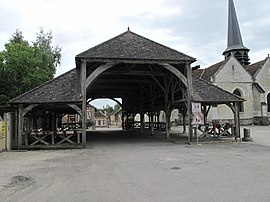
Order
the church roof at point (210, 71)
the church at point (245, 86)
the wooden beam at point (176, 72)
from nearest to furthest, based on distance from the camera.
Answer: the wooden beam at point (176, 72), the church at point (245, 86), the church roof at point (210, 71)

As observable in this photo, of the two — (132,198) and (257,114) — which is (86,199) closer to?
(132,198)

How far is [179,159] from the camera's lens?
35.3ft

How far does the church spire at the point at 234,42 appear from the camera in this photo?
5203 centimetres

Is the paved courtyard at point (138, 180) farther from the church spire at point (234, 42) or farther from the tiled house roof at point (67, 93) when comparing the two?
the church spire at point (234, 42)

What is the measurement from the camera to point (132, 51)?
663 inches

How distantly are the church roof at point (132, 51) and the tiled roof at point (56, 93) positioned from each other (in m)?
1.98

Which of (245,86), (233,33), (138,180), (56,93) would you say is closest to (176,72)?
(56,93)

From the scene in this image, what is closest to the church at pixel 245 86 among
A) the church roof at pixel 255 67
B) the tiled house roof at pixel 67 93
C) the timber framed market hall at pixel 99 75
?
the church roof at pixel 255 67

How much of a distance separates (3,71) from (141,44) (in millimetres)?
15064

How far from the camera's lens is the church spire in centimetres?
5203

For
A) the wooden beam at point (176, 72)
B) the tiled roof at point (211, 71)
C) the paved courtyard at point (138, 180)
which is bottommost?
the paved courtyard at point (138, 180)

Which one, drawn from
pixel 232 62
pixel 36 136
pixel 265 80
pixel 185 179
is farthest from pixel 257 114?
pixel 185 179

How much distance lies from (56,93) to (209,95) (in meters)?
8.83

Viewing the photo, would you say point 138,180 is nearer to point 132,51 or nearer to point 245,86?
point 132,51
